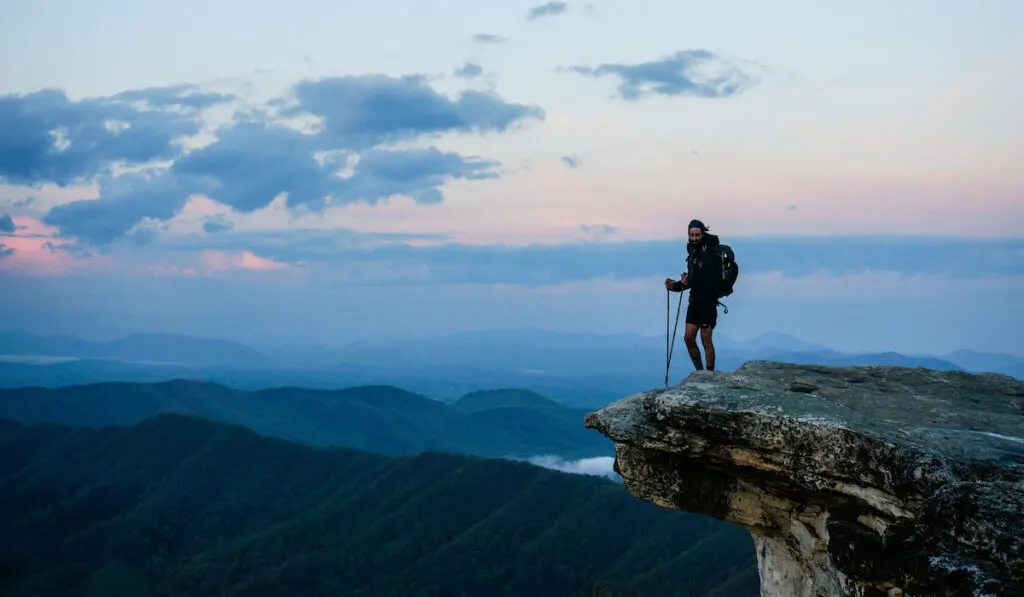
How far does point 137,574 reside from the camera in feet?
615

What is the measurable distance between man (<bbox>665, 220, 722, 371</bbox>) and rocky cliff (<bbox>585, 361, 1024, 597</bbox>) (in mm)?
1519

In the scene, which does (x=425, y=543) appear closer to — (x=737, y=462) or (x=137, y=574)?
(x=137, y=574)

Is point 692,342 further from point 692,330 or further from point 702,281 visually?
point 702,281

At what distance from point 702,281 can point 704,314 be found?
0.87 metres

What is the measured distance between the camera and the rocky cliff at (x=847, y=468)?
12734 millimetres

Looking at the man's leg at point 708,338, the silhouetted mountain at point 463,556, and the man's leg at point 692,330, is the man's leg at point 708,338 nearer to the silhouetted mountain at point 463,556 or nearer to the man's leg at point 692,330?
the man's leg at point 692,330

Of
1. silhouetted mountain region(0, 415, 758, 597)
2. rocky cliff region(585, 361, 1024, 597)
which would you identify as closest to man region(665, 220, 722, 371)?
rocky cliff region(585, 361, 1024, 597)

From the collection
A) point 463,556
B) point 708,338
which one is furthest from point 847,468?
point 463,556

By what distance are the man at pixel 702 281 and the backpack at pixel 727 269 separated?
0.11 meters

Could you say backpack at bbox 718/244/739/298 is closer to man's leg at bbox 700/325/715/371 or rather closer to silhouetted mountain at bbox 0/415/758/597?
man's leg at bbox 700/325/715/371

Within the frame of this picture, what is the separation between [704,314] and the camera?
2191 cm

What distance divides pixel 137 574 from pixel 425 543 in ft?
215

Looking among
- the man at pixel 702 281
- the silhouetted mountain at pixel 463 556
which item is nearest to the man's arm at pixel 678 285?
the man at pixel 702 281

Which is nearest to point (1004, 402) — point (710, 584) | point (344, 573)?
point (710, 584)
